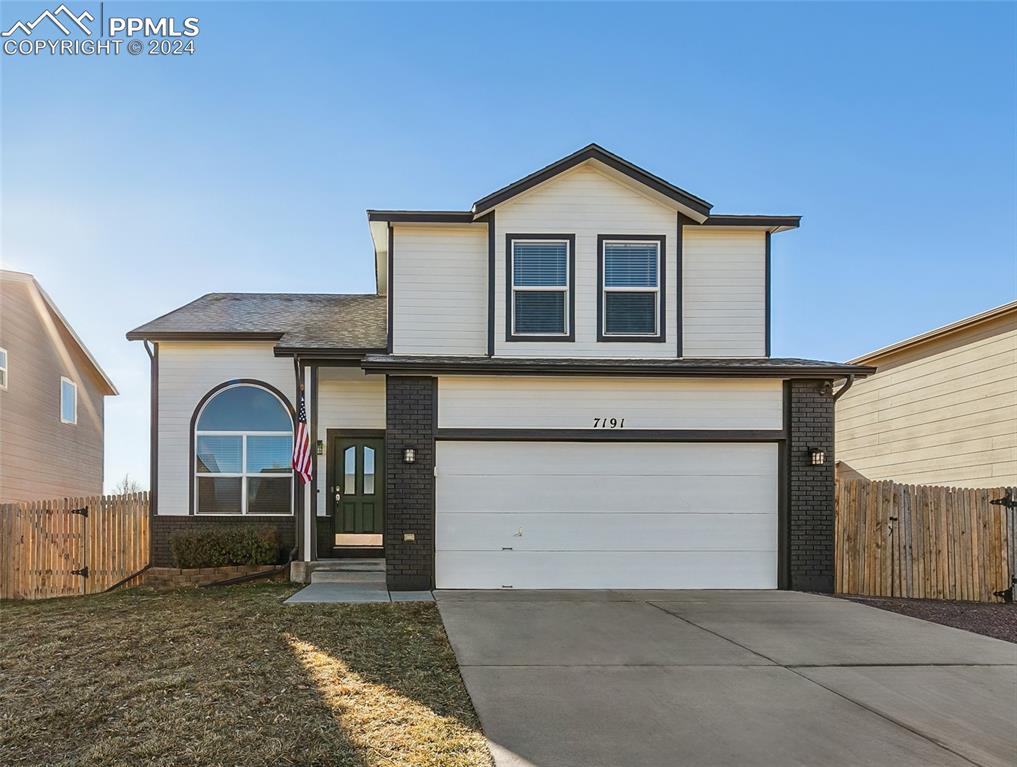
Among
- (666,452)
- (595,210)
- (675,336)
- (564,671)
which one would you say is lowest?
(564,671)

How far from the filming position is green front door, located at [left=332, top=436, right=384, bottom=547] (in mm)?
13094

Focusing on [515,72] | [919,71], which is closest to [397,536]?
[515,72]

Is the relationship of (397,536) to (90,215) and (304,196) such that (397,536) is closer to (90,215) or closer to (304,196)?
(304,196)

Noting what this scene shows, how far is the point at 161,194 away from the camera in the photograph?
13273 millimetres

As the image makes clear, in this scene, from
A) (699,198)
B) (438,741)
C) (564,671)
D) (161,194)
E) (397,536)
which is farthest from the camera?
(161,194)

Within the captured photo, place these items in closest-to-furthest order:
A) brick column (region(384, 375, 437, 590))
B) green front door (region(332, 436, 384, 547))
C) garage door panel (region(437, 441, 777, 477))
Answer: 1. brick column (region(384, 375, 437, 590))
2. garage door panel (region(437, 441, 777, 477))
3. green front door (region(332, 436, 384, 547))

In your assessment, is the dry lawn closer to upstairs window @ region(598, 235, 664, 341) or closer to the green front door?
the green front door

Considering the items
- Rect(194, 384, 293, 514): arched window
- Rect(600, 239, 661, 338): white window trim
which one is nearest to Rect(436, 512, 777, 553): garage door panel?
Rect(600, 239, 661, 338): white window trim

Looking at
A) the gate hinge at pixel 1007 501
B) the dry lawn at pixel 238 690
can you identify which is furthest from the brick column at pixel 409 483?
the gate hinge at pixel 1007 501

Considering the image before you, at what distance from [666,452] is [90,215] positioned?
10.9 metres

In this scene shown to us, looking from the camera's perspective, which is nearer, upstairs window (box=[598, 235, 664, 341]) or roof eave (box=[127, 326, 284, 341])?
upstairs window (box=[598, 235, 664, 341])

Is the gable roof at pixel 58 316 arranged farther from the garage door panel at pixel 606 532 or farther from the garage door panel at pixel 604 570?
the garage door panel at pixel 604 570

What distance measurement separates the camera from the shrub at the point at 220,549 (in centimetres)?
1171

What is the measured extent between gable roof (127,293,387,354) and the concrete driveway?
519cm
